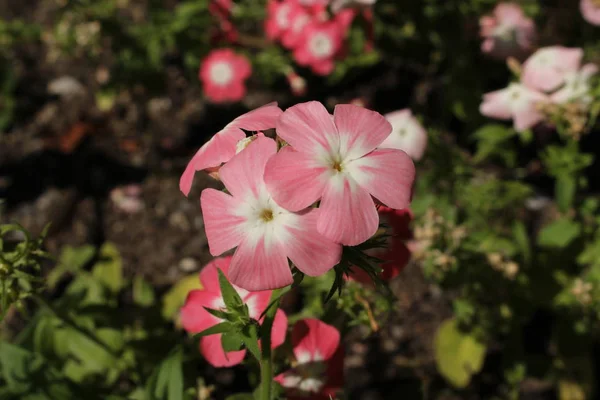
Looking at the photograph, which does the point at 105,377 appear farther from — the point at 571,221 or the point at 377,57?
the point at 377,57

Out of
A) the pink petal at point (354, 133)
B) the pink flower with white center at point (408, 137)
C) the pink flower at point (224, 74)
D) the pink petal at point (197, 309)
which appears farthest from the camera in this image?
the pink flower at point (224, 74)

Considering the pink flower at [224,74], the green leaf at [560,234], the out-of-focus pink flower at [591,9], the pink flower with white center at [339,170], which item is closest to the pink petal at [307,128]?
the pink flower with white center at [339,170]

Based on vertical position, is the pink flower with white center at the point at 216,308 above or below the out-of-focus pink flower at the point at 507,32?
below

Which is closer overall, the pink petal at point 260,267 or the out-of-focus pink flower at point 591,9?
the pink petal at point 260,267

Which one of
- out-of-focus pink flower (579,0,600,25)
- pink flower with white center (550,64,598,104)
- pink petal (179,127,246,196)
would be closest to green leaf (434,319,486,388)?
pink flower with white center (550,64,598,104)

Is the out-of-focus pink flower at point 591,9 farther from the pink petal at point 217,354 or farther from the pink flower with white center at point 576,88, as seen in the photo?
the pink petal at point 217,354

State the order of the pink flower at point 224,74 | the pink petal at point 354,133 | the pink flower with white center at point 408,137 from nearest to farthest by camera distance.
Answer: the pink petal at point 354,133
the pink flower with white center at point 408,137
the pink flower at point 224,74

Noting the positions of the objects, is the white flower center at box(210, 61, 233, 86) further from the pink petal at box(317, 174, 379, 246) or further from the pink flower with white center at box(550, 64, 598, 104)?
the pink petal at box(317, 174, 379, 246)
